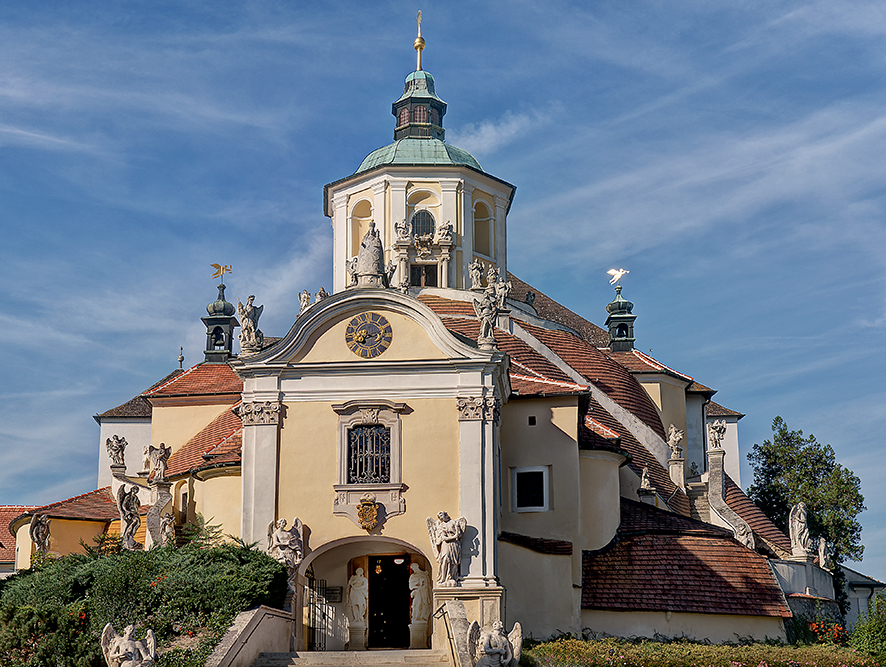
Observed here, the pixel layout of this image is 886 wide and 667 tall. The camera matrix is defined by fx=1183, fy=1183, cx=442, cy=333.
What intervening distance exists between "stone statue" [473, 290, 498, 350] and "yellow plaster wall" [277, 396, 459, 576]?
172cm

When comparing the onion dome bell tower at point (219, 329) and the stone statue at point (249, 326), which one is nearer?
the stone statue at point (249, 326)

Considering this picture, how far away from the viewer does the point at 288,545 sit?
88.6 feet

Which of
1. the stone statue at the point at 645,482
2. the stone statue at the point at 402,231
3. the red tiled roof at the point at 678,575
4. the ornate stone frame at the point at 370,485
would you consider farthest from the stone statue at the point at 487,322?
the stone statue at the point at 402,231

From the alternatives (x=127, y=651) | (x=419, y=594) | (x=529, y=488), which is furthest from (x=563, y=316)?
(x=127, y=651)

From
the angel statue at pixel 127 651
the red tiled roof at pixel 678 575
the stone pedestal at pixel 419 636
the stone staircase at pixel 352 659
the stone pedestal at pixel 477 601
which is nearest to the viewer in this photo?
the angel statue at pixel 127 651

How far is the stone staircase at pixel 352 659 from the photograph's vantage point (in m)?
22.7

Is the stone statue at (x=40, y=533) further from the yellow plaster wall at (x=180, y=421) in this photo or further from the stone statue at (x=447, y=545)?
the stone statue at (x=447, y=545)

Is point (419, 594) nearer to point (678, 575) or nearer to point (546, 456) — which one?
point (546, 456)

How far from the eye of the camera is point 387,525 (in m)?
27.6

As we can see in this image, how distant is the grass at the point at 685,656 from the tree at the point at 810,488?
21.9 m

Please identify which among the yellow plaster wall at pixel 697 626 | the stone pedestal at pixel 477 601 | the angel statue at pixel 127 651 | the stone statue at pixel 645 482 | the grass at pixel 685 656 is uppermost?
the stone statue at pixel 645 482

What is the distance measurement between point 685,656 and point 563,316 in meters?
30.1

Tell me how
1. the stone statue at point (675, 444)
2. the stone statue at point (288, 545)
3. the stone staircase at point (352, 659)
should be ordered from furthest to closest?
1. the stone statue at point (675, 444)
2. the stone statue at point (288, 545)
3. the stone staircase at point (352, 659)

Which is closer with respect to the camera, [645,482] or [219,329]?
[645,482]
